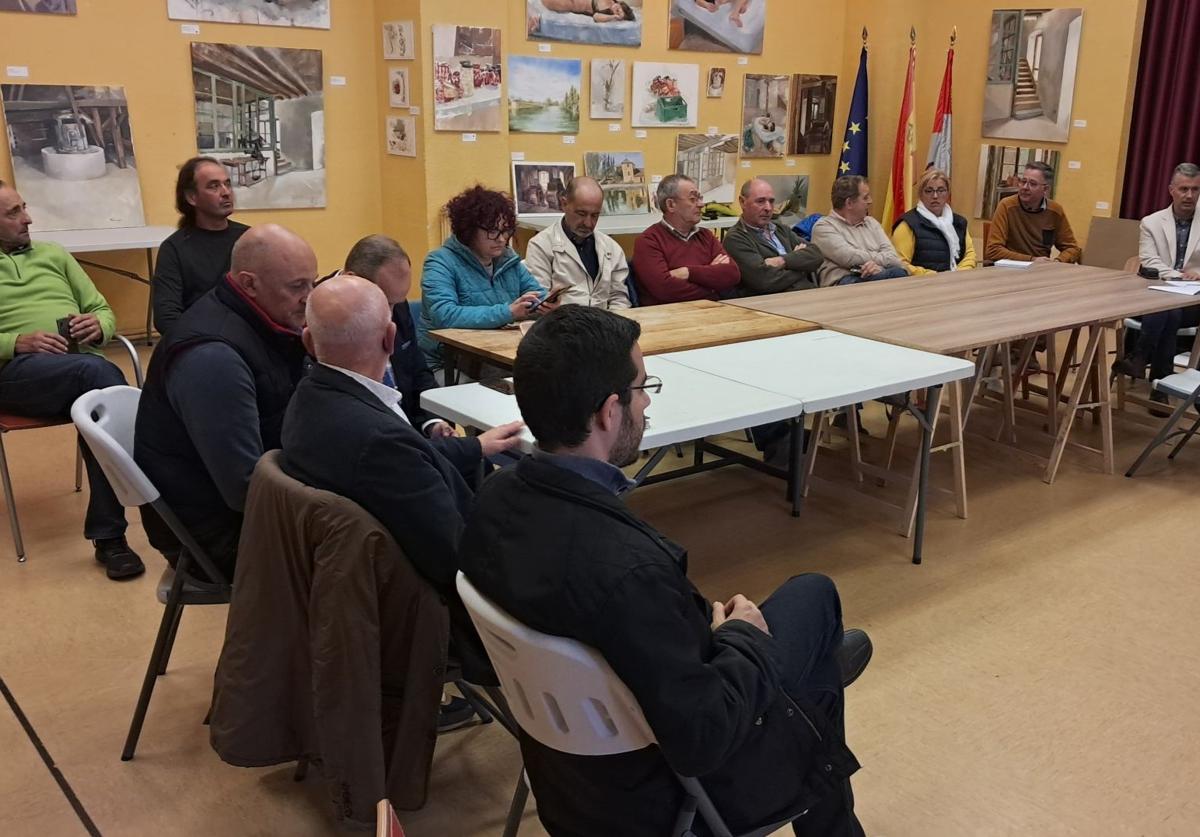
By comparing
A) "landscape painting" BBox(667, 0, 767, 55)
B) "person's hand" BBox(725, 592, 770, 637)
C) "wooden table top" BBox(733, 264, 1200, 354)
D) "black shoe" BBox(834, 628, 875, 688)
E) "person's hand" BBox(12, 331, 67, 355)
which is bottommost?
"black shoe" BBox(834, 628, 875, 688)

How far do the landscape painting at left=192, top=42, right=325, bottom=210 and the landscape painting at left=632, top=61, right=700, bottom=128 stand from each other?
2.34 metres

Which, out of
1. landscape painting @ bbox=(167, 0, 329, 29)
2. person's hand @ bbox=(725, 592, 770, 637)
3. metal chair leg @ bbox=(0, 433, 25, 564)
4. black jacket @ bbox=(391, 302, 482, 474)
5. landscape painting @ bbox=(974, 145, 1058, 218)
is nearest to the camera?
person's hand @ bbox=(725, 592, 770, 637)

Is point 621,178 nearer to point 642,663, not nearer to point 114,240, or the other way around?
point 114,240

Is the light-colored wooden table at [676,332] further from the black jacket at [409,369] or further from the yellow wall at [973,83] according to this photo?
the yellow wall at [973,83]

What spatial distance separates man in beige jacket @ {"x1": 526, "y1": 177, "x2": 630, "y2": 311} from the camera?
4.65 metres

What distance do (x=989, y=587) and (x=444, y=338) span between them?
211cm

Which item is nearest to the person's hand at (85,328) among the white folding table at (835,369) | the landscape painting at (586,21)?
the white folding table at (835,369)

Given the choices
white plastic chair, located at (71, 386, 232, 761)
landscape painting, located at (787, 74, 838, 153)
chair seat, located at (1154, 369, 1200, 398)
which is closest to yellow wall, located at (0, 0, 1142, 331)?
landscape painting, located at (787, 74, 838, 153)

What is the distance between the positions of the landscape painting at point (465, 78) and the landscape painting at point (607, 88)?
3.30 ft

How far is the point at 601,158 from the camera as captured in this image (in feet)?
25.5

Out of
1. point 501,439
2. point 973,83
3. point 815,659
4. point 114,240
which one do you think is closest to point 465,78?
point 114,240

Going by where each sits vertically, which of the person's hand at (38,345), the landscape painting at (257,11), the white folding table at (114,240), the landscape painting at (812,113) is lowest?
the person's hand at (38,345)

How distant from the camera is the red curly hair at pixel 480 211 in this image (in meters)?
4.11

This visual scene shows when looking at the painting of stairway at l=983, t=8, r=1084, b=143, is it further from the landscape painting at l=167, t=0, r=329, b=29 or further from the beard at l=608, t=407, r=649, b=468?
the beard at l=608, t=407, r=649, b=468
